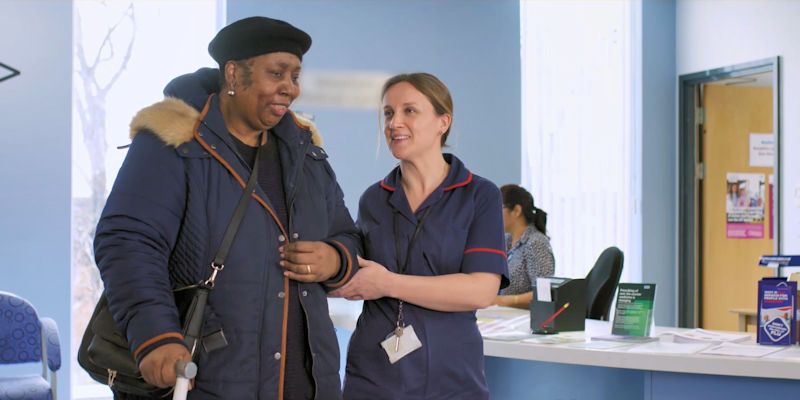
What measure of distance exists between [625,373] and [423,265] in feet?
4.13

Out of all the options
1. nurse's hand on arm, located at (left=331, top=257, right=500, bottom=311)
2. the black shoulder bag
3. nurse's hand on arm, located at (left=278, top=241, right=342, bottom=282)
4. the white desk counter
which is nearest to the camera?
the black shoulder bag

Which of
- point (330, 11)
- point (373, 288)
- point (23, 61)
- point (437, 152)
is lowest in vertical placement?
point (373, 288)

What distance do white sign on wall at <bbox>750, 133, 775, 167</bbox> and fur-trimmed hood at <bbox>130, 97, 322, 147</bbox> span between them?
20.3 ft

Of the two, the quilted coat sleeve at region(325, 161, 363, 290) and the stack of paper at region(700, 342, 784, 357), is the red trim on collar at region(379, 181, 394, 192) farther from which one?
the stack of paper at region(700, 342, 784, 357)

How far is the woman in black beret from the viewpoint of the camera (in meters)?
1.61

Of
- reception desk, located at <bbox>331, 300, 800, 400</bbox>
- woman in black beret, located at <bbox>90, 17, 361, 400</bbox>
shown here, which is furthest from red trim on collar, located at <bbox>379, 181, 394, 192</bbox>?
reception desk, located at <bbox>331, 300, 800, 400</bbox>

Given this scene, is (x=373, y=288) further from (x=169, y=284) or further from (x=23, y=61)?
(x=23, y=61)

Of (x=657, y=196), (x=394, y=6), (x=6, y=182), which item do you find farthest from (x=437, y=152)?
(x=657, y=196)

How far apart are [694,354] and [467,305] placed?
108cm

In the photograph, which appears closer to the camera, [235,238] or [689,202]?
[235,238]

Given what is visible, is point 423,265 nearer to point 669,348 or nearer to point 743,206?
point 669,348

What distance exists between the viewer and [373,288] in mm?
2102

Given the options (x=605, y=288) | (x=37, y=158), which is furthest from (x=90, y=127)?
(x=605, y=288)

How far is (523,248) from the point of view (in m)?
5.08
